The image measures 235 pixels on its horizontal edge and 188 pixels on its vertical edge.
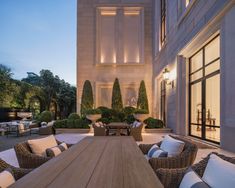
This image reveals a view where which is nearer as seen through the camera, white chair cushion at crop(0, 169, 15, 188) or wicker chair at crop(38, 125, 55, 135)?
white chair cushion at crop(0, 169, 15, 188)

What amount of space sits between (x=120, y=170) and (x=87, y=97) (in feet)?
40.1

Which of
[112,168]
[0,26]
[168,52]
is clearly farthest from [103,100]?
[0,26]

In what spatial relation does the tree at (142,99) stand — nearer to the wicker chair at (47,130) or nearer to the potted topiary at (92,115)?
the potted topiary at (92,115)

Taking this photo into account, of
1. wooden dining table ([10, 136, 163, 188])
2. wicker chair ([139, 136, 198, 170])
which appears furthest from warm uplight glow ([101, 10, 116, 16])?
wooden dining table ([10, 136, 163, 188])

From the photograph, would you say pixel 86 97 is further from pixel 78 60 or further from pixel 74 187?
pixel 74 187

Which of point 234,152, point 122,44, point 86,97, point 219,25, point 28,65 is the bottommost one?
point 234,152

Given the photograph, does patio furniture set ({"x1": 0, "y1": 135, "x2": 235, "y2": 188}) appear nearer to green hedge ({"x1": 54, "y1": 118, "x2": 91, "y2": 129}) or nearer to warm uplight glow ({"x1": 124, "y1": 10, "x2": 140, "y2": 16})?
green hedge ({"x1": 54, "y1": 118, "x2": 91, "y2": 129})

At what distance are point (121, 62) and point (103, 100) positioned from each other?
2879mm

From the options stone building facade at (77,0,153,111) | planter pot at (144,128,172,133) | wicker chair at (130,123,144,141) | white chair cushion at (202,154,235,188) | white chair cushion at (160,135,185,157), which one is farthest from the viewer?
stone building facade at (77,0,153,111)

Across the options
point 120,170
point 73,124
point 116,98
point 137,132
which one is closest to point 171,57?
point 137,132

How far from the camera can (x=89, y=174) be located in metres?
1.71

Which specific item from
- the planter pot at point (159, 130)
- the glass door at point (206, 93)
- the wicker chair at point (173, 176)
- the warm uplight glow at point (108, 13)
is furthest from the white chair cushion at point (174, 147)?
the warm uplight glow at point (108, 13)

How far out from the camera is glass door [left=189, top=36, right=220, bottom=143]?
22.0 ft

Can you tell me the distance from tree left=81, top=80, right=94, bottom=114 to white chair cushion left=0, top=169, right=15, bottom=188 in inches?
474
